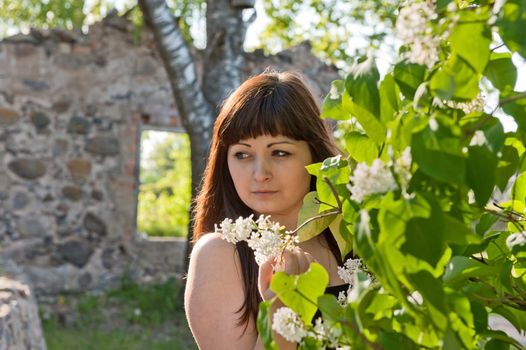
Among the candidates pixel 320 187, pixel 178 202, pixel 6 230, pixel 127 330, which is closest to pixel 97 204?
pixel 6 230

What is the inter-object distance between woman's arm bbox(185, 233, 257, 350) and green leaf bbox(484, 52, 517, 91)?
1.08 meters

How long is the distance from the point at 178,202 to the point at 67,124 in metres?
4.27

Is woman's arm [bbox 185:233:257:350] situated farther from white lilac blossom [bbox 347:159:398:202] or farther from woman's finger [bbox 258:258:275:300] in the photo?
white lilac blossom [bbox 347:159:398:202]

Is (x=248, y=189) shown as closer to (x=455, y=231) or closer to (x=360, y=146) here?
(x=360, y=146)

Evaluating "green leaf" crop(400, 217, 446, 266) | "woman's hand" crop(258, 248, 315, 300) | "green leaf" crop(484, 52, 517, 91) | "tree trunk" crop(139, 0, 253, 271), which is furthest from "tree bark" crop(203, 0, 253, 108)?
"green leaf" crop(400, 217, 446, 266)

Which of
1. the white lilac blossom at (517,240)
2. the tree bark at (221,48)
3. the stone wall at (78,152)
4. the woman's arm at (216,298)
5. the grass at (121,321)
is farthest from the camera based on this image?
the stone wall at (78,152)

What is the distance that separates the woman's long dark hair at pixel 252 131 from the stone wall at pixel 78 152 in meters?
5.46

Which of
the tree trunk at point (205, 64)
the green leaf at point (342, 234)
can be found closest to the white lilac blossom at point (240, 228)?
the green leaf at point (342, 234)

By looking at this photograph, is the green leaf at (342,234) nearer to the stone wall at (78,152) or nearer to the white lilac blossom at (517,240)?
the white lilac blossom at (517,240)

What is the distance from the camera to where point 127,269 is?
7566 millimetres

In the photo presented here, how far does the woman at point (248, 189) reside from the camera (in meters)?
1.73

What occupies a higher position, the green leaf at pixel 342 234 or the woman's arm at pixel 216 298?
the green leaf at pixel 342 234

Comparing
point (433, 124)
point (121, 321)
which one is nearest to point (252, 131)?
point (433, 124)

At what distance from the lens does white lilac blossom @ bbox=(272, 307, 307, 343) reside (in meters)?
0.81
